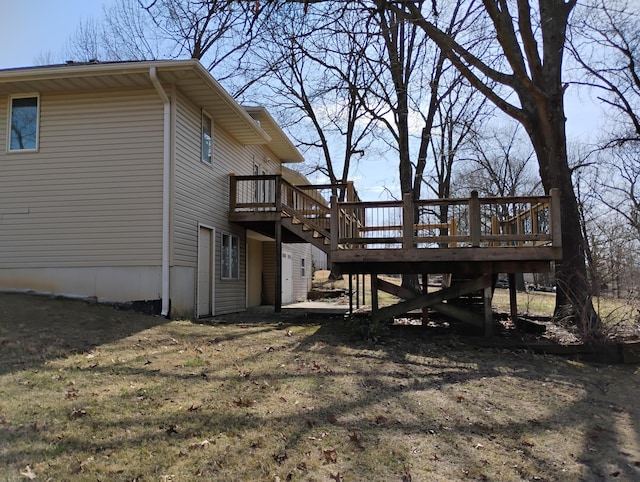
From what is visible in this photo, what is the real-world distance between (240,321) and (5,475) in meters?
7.72

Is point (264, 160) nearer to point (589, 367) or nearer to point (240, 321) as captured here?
point (240, 321)

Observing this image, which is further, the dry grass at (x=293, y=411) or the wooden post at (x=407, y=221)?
the wooden post at (x=407, y=221)

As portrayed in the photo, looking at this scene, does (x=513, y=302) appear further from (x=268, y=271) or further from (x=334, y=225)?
(x=268, y=271)

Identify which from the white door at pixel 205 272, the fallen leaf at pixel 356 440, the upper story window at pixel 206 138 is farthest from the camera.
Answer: the upper story window at pixel 206 138

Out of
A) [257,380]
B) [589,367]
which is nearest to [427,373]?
[257,380]

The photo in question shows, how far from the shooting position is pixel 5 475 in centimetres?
319

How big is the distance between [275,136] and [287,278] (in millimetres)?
5422

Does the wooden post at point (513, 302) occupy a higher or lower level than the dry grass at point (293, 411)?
higher

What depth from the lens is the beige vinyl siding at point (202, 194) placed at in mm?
10539

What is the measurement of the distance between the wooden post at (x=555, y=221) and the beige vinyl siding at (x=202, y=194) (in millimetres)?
7299

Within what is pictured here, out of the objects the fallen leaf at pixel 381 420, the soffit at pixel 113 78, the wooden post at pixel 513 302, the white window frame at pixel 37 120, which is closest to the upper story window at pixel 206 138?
the soffit at pixel 113 78

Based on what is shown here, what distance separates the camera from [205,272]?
12062 mm

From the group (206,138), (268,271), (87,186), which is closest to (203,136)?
(206,138)

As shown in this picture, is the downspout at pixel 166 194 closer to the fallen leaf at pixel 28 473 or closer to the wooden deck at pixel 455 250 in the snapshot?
the wooden deck at pixel 455 250
